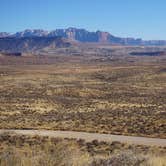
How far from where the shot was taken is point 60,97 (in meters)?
62.2

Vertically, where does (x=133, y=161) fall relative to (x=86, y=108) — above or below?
above

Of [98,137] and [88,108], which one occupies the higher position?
[98,137]

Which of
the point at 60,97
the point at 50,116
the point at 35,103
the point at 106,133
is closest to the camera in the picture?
the point at 106,133

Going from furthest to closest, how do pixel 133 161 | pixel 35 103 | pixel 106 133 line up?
pixel 35 103 → pixel 106 133 → pixel 133 161

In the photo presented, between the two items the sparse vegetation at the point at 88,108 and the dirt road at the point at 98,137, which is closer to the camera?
the dirt road at the point at 98,137

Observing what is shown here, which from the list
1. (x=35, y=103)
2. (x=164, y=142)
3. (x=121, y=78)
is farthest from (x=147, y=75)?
(x=164, y=142)

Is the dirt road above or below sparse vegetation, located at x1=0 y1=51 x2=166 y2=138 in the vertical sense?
above

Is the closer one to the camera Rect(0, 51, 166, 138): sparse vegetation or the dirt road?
the dirt road

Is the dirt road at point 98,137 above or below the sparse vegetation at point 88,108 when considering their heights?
above

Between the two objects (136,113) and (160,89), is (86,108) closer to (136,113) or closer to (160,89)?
(136,113)

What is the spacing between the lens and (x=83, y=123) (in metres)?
37.2

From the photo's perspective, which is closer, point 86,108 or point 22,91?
point 86,108

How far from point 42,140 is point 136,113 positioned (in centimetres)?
1816

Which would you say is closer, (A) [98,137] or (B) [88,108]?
(A) [98,137]
